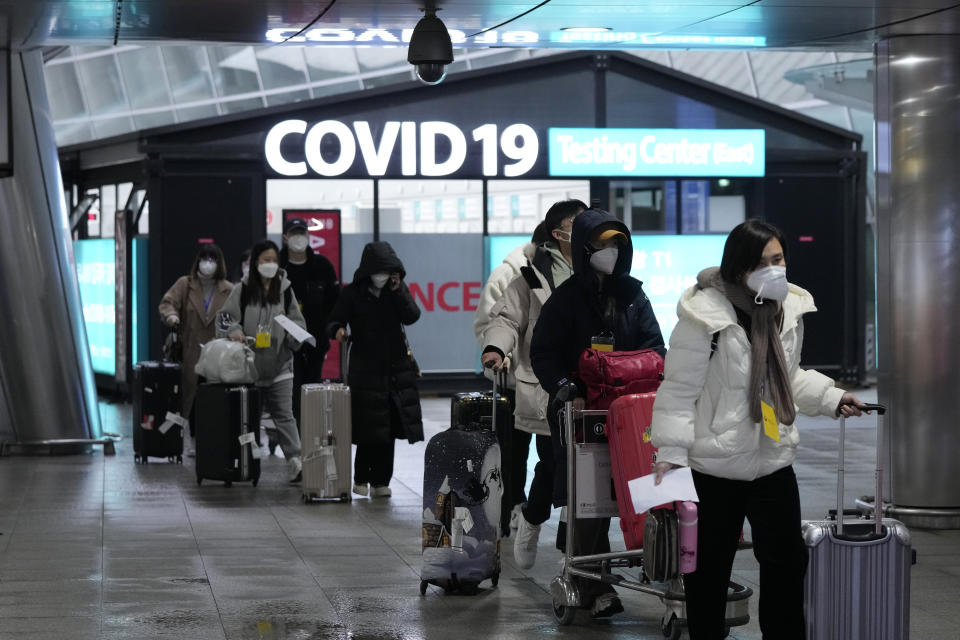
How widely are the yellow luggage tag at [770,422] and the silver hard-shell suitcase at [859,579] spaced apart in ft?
0.82

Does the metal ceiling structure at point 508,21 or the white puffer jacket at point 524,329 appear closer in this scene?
the white puffer jacket at point 524,329

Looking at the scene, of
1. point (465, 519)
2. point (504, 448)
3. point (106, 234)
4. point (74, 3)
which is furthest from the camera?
point (106, 234)

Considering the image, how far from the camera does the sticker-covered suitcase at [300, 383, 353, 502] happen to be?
425 inches

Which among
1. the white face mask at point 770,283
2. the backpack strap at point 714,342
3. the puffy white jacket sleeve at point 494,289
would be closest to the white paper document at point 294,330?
the puffy white jacket sleeve at point 494,289

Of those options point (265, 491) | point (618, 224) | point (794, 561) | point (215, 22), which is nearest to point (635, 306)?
point (618, 224)

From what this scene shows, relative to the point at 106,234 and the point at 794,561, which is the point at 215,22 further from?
the point at 106,234

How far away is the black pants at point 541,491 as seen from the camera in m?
7.49

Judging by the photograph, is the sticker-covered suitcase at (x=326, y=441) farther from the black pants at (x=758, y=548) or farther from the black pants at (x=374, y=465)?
the black pants at (x=758, y=548)

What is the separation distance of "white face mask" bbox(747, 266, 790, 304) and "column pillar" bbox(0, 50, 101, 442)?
30.5 feet

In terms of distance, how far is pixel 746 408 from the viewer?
18.0 ft

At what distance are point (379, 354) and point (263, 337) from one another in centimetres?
126

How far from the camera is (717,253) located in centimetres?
2034

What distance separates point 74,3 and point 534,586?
15.3ft

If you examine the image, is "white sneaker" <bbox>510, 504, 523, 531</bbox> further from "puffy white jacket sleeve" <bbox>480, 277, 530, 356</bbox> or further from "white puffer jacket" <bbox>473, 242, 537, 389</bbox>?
"puffy white jacket sleeve" <bbox>480, 277, 530, 356</bbox>
